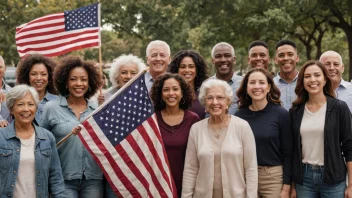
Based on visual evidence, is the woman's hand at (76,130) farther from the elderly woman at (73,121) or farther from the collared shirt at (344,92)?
the collared shirt at (344,92)

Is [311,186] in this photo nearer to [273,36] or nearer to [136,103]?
[136,103]

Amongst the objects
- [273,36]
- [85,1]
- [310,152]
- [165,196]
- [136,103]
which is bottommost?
[165,196]

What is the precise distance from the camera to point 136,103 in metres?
6.51

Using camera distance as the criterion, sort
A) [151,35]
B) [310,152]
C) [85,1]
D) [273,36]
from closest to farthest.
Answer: [310,152]
[273,36]
[85,1]
[151,35]

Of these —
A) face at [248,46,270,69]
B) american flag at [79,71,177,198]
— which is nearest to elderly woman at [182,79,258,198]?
american flag at [79,71,177,198]

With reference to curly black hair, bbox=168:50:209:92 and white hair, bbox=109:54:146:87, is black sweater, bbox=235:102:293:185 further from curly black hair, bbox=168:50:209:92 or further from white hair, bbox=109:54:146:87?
white hair, bbox=109:54:146:87

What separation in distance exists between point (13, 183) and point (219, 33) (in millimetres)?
21858

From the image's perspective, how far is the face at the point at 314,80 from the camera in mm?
6355

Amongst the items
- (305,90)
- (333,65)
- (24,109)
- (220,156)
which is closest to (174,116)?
(220,156)

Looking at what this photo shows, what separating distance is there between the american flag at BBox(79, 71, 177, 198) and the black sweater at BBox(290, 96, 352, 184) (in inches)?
61.1

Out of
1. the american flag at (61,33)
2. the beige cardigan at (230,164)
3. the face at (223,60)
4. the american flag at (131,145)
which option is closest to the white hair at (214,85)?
the beige cardigan at (230,164)

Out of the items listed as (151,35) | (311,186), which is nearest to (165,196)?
(311,186)

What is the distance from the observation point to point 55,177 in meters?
5.86

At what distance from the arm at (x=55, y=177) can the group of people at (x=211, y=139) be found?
0.01 meters
